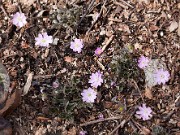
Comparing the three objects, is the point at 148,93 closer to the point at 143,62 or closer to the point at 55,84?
the point at 143,62

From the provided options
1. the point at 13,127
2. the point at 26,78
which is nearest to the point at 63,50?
the point at 26,78

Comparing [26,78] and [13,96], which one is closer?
[13,96]

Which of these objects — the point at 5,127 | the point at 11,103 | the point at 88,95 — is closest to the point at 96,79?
the point at 88,95

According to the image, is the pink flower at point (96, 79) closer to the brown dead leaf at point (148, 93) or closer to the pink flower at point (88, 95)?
the pink flower at point (88, 95)

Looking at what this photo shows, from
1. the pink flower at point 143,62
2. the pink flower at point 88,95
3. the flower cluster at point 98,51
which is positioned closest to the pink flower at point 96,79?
the pink flower at point 88,95

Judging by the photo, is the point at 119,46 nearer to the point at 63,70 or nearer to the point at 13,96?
the point at 63,70
